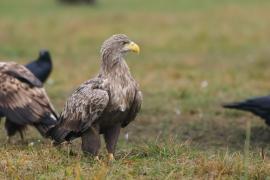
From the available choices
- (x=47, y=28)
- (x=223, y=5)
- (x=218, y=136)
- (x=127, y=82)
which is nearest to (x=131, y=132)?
(x=218, y=136)

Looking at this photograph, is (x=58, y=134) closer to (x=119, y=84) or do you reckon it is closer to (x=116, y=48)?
(x=119, y=84)

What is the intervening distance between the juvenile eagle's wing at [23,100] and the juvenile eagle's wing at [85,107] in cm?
120

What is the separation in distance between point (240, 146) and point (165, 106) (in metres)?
3.11

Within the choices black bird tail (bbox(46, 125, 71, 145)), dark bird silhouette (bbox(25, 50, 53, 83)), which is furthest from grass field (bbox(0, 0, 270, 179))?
dark bird silhouette (bbox(25, 50, 53, 83))

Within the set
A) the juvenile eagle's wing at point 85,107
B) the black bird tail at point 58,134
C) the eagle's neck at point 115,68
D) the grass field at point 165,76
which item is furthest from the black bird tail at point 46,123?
the eagle's neck at point 115,68

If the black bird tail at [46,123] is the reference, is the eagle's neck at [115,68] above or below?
above

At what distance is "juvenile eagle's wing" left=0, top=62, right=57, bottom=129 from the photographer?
924 cm

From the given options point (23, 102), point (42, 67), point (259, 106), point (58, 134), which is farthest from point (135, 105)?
point (42, 67)

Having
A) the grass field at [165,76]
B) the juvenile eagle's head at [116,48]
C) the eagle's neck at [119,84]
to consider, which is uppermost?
the juvenile eagle's head at [116,48]

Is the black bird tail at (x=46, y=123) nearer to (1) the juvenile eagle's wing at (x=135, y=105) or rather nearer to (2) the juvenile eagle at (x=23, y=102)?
(2) the juvenile eagle at (x=23, y=102)

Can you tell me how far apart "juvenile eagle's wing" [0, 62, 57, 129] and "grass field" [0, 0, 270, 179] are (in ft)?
1.07

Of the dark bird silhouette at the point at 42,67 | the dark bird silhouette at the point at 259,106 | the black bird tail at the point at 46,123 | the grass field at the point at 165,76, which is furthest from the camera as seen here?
the dark bird silhouette at the point at 42,67

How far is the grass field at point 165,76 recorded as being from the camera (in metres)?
7.17

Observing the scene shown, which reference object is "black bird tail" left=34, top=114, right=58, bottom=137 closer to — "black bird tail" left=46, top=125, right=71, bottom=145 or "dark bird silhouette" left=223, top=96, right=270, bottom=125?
"black bird tail" left=46, top=125, right=71, bottom=145
